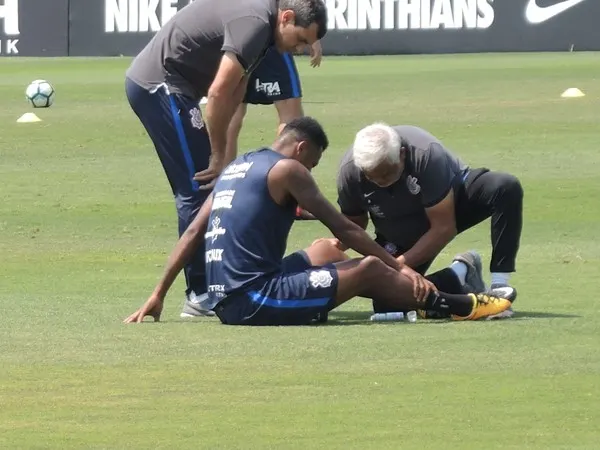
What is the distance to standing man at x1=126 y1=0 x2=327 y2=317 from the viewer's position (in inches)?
373

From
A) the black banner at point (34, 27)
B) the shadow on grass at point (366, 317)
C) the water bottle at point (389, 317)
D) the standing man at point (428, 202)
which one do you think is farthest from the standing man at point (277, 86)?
the black banner at point (34, 27)

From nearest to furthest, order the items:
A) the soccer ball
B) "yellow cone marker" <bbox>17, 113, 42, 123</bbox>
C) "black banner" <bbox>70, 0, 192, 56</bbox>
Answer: "yellow cone marker" <bbox>17, 113, 42, 123</bbox>, the soccer ball, "black banner" <bbox>70, 0, 192, 56</bbox>

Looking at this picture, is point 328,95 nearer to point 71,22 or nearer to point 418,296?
point 71,22

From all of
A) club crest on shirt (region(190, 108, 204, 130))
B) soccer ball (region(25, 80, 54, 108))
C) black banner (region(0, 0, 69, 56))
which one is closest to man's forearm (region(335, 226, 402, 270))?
club crest on shirt (region(190, 108, 204, 130))

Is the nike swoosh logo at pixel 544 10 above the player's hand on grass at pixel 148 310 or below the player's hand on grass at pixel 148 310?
below

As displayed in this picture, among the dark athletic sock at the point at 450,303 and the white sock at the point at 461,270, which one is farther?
the white sock at the point at 461,270

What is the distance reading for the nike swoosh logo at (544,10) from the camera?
3089 cm

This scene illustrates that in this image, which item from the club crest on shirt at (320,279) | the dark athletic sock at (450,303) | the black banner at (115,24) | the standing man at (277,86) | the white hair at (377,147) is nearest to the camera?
the club crest on shirt at (320,279)

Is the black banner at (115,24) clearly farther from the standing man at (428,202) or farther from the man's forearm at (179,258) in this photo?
the man's forearm at (179,258)

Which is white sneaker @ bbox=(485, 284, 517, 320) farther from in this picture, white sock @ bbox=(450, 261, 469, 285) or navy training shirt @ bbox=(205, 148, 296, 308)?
navy training shirt @ bbox=(205, 148, 296, 308)

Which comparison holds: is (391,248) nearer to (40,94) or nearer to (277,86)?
(277,86)

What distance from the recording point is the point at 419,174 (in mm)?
9391

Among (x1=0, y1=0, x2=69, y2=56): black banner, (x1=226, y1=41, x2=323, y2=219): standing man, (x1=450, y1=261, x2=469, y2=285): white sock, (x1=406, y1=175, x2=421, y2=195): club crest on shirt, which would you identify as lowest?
(x1=0, y1=0, x2=69, y2=56): black banner

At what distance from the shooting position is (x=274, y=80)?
38.8ft
